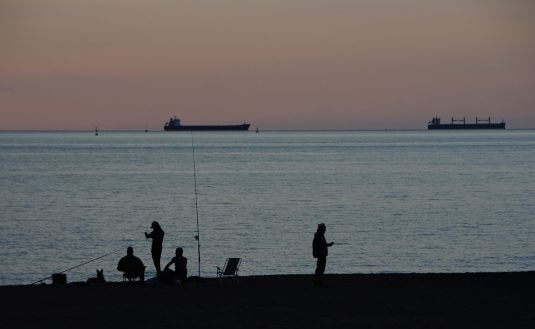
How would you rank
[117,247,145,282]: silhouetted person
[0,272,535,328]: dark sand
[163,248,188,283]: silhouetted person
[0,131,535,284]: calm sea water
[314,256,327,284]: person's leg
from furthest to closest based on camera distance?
[0,131,535,284]: calm sea water
[117,247,145,282]: silhouetted person
[163,248,188,283]: silhouetted person
[314,256,327,284]: person's leg
[0,272,535,328]: dark sand

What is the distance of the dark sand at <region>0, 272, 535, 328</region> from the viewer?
15.4 meters

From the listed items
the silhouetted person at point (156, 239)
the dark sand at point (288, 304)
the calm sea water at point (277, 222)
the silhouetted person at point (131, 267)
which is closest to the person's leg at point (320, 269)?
the dark sand at point (288, 304)

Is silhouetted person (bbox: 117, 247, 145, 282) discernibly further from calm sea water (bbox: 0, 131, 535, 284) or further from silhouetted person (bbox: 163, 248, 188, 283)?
calm sea water (bbox: 0, 131, 535, 284)

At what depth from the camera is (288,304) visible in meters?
17.4

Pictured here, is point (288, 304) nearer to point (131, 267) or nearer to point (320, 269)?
point (320, 269)

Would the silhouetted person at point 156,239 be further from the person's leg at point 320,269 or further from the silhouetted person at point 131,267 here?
the person's leg at point 320,269

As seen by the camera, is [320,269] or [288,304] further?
[320,269]

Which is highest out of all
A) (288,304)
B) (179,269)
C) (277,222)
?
(179,269)

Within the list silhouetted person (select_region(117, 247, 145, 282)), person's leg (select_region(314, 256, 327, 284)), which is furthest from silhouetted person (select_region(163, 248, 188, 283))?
person's leg (select_region(314, 256, 327, 284))

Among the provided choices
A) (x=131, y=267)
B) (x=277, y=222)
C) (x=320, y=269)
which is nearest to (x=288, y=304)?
(x=320, y=269)

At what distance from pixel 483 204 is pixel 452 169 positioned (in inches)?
2119

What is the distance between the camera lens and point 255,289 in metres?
19.5

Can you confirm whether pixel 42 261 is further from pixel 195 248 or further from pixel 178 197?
pixel 178 197

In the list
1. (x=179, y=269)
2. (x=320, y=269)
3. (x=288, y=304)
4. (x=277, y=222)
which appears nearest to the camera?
(x=288, y=304)
